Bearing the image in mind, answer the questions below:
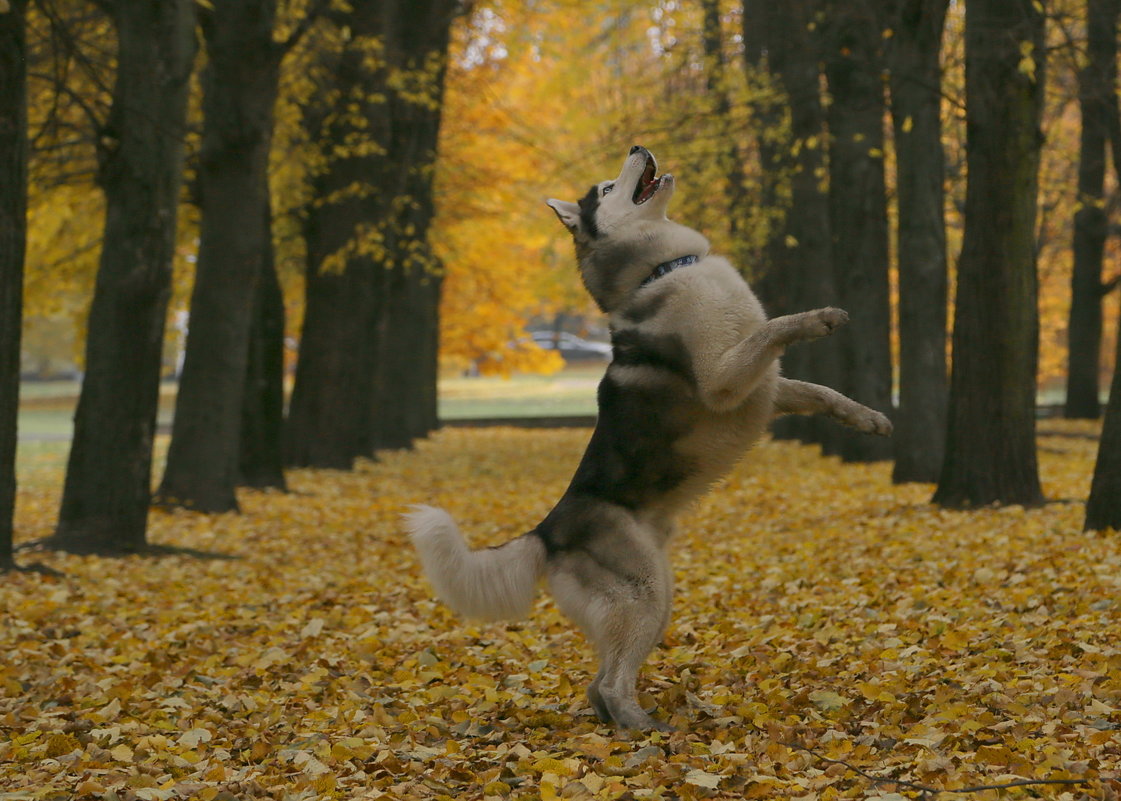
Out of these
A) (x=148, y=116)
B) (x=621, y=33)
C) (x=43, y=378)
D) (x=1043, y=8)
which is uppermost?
(x=621, y=33)

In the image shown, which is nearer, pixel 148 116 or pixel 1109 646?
pixel 1109 646

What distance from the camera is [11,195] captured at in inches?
363

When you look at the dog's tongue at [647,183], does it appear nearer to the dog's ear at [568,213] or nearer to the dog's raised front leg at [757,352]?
the dog's ear at [568,213]

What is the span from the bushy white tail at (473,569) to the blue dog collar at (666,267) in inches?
52.8

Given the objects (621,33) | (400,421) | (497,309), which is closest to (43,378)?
(497,309)

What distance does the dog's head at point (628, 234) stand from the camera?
18.6ft

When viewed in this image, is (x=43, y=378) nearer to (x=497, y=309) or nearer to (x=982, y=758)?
(x=497, y=309)

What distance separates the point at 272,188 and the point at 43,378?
193 ft

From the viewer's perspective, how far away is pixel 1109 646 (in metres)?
5.96

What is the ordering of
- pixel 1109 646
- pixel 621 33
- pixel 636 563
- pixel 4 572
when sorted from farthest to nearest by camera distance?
pixel 621 33 < pixel 4 572 < pixel 1109 646 < pixel 636 563

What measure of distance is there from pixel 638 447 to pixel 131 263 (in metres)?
7.11

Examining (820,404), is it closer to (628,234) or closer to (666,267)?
(666,267)

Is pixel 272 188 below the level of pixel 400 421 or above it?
above

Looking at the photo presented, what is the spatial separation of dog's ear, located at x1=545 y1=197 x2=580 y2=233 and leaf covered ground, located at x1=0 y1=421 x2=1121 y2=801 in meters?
1.40
